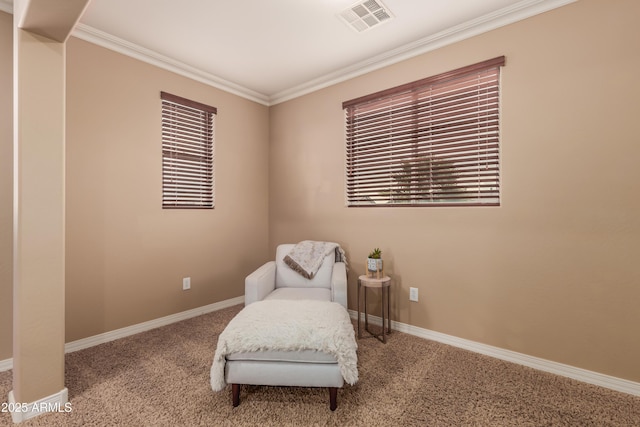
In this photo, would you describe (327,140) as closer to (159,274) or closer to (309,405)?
(159,274)

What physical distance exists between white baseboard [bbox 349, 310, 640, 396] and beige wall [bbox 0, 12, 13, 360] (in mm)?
3092

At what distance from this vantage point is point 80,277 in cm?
260

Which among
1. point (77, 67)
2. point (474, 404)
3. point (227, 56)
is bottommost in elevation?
point (474, 404)

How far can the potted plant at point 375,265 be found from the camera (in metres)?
2.82

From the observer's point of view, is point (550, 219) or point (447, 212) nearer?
point (550, 219)

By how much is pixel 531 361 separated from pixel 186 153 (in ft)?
11.8

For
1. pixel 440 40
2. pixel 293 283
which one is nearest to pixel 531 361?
pixel 293 283

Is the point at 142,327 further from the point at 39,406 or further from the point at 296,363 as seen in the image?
the point at 296,363

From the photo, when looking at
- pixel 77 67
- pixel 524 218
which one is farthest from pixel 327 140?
pixel 77 67

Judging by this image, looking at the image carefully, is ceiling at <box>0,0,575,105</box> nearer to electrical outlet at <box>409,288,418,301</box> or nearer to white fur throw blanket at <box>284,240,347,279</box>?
white fur throw blanket at <box>284,240,347,279</box>

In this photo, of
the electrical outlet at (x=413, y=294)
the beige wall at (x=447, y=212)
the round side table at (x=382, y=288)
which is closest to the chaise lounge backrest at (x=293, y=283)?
the round side table at (x=382, y=288)

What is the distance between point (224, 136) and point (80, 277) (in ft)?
6.54

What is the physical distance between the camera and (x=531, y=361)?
229 cm

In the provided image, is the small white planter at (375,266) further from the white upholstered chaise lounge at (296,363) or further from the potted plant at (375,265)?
the white upholstered chaise lounge at (296,363)
